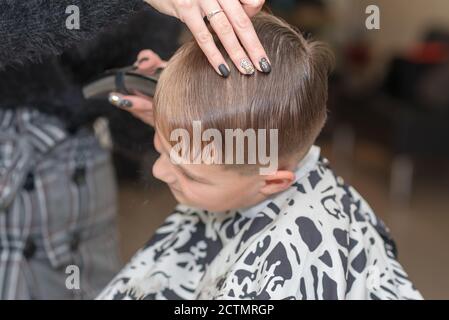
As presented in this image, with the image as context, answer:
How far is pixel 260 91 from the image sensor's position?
2.35 ft

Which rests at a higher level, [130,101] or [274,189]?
[130,101]

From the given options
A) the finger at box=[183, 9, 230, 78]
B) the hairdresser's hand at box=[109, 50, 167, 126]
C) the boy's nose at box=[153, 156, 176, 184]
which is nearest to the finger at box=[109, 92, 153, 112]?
the hairdresser's hand at box=[109, 50, 167, 126]

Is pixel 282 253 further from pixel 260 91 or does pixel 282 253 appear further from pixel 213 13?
pixel 213 13

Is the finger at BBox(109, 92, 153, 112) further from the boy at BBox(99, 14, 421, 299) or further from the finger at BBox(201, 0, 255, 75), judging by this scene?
the finger at BBox(201, 0, 255, 75)

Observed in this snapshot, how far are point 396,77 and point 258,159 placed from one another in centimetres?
352

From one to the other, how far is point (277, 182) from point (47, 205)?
1.54 ft

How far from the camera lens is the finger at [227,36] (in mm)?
665

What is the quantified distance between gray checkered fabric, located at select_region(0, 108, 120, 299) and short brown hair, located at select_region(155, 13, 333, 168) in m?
0.39

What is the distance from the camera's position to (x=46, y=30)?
0.72 meters

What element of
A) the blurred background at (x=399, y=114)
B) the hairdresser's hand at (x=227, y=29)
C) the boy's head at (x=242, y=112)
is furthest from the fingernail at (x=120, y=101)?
the blurred background at (x=399, y=114)

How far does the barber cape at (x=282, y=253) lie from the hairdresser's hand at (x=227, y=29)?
22 cm

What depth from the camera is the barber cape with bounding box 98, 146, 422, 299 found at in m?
0.77

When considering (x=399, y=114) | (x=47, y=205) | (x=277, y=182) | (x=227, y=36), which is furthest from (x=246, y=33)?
(x=399, y=114)
